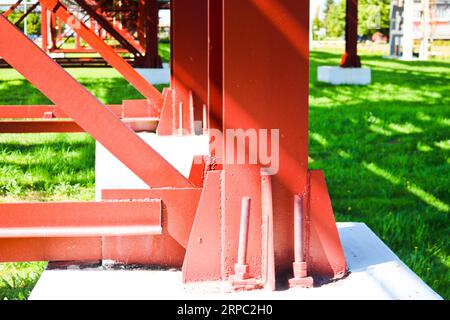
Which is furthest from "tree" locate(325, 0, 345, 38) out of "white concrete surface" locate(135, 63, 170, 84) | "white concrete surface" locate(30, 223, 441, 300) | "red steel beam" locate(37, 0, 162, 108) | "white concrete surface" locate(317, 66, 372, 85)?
"white concrete surface" locate(30, 223, 441, 300)

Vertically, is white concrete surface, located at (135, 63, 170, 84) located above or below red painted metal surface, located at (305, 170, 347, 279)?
below

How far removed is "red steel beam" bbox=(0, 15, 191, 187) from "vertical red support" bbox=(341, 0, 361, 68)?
12.6 m

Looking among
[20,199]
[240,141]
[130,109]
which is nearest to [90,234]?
[240,141]

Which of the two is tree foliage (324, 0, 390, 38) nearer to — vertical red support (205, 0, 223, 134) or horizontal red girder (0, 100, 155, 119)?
horizontal red girder (0, 100, 155, 119)

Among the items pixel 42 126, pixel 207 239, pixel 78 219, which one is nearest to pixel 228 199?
pixel 207 239

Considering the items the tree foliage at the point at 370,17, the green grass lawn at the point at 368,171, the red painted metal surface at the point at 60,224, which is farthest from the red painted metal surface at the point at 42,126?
the tree foliage at the point at 370,17

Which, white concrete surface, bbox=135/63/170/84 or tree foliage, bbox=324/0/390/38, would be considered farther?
tree foliage, bbox=324/0/390/38

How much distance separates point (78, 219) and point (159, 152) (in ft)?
7.77

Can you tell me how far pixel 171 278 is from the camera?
239 cm

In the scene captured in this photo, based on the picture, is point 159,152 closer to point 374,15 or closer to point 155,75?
point 155,75

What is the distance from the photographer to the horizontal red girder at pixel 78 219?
2.38 metres

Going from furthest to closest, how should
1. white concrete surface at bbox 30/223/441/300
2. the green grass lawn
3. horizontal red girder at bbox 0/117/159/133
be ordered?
1. horizontal red girder at bbox 0/117/159/133
2. the green grass lawn
3. white concrete surface at bbox 30/223/441/300

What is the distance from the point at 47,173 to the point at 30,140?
159 centimetres

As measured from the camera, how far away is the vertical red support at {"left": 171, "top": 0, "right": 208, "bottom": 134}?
5.52 m
